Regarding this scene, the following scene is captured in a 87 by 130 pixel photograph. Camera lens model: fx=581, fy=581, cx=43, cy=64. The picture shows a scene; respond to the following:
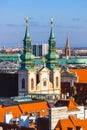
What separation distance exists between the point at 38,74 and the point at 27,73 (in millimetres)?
2275

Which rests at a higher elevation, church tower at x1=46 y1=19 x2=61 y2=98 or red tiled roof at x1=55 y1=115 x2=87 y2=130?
red tiled roof at x1=55 y1=115 x2=87 y2=130

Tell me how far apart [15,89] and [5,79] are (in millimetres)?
2494

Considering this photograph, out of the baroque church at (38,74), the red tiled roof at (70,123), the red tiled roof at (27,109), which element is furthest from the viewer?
the baroque church at (38,74)

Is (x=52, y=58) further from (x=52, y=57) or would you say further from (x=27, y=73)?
(x=27, y=73)

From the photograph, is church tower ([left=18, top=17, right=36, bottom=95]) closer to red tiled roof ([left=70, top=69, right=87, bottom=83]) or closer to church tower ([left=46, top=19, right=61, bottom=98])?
church tower ([left=46, top=19, right=61, bottom=98])

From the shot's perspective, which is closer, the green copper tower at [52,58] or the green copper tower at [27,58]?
the green copper tower at [27,58]

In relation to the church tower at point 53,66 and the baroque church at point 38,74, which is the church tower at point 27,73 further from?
the church tower at point 53,66

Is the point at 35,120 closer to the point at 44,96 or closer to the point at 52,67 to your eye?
the point at 44,96

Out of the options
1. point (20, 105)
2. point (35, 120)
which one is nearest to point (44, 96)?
point (20, 105)

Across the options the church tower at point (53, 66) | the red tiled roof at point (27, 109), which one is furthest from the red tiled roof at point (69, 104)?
the church tower at point (53, 66)

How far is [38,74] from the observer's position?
65.4 meters

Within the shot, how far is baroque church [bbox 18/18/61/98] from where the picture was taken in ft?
208

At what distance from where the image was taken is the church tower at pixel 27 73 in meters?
63.3

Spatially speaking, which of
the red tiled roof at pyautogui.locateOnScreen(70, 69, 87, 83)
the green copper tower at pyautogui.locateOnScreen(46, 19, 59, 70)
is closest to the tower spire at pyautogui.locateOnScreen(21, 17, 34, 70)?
the green copper tower at pyautogui.locateOnScreen(46, 19, 59, 70)
